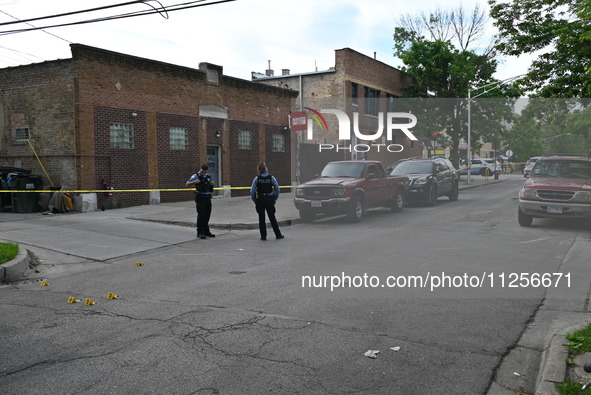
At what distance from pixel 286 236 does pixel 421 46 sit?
28.4 m

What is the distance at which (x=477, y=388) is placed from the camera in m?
4.10

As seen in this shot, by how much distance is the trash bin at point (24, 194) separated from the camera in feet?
54.3

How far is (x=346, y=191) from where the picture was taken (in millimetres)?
14891

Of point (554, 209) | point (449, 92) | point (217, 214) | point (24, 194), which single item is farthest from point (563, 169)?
point (449, 92)

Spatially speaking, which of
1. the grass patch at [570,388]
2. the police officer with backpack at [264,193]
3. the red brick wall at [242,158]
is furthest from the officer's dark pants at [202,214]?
the red brick wall at [242,158]

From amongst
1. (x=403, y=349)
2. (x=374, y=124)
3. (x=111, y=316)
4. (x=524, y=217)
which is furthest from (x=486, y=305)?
(x=374, y=124)

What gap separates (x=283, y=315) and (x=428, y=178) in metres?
14.9

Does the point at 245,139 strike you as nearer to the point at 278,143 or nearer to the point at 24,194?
the point at 278,143

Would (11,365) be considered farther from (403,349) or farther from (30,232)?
(30,232)

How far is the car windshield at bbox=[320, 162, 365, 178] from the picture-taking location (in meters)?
16.1

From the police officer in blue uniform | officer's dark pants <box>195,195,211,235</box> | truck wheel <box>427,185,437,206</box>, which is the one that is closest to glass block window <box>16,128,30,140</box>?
the police officer in blue uniform

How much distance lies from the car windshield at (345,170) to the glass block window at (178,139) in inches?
285

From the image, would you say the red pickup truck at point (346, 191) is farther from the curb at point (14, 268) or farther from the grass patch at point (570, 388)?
the grass patch at point (570, 388)

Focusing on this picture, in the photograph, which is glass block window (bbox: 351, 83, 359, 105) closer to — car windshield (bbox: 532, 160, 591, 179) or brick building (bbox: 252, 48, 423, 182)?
brick building (bbox: 252, 48, 423, 182)
